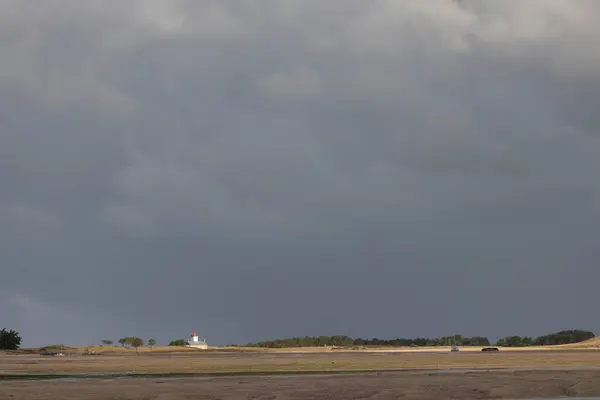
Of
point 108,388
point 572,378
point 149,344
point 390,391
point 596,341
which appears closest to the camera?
point 390,391

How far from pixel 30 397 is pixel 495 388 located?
966 inches

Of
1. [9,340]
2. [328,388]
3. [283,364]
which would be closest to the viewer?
[328,388]

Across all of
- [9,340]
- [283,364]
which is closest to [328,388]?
[283,364]

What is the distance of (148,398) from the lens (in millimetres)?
34812

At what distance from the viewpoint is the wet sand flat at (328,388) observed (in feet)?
117

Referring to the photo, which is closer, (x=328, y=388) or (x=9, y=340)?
(x=328, y=388)

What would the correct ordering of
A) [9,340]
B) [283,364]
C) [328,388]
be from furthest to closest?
[9,340] < [283,364] < [328,388]

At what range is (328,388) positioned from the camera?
38688mm

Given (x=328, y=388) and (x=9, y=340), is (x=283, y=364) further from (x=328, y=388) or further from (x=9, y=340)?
(x=9, y=340)

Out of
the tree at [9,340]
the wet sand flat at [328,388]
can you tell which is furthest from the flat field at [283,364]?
the tree at [9,340]

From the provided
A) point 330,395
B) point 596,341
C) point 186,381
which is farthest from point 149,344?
point 330,395

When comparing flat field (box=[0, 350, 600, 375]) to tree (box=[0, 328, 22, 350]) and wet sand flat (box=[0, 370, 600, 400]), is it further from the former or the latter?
tree (box=[0, 328, 22, 350])

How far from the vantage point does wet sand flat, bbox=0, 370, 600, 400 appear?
35688 mm

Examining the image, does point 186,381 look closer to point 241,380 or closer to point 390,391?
point 241,380
